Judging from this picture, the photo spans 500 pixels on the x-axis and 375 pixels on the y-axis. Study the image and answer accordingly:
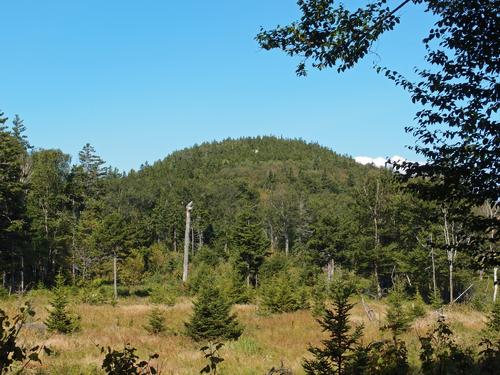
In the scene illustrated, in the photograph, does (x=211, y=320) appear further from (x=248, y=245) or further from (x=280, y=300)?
(x=248, y=245)

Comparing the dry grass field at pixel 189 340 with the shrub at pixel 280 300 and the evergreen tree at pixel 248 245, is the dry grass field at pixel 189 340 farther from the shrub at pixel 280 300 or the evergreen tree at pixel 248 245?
the evergreen tree at pixel 248 245

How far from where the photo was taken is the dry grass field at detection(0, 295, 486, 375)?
444 inches

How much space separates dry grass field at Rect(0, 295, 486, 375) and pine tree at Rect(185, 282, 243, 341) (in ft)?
1.50

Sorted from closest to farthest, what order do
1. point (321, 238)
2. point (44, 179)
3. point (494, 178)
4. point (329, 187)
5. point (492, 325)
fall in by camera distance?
point (494, 178) < point (492, 325) < point (321, 238) < point (44, 179) < point (329, 187)

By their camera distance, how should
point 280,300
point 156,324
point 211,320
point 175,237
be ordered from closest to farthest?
1. point 211,320
2. point 156,324
3. point 280,300
4. point 175,237

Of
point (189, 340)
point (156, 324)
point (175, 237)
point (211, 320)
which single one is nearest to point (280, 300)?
point (156, 324)

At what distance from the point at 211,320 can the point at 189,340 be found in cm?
114

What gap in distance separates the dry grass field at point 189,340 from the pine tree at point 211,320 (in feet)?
1.50

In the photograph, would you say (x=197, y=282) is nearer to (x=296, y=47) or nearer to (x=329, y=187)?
(x=296, y=47)

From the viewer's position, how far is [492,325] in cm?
1498

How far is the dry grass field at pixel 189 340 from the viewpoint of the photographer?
444 inches

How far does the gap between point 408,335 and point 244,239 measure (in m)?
28.6

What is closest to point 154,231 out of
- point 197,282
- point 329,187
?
point 197,282

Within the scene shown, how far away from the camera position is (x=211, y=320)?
16.3 m
